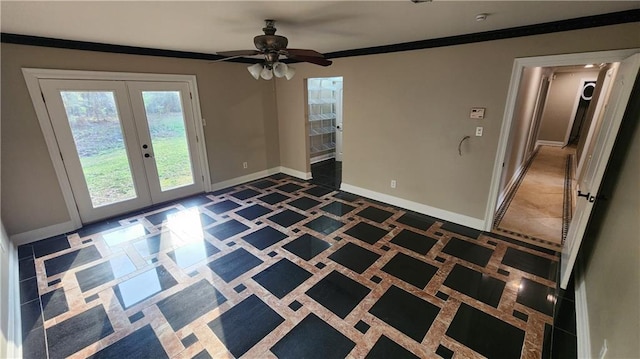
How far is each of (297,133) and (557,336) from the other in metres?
4.66

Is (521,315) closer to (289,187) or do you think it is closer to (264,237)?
(264,237)

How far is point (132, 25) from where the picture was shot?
2.57 m

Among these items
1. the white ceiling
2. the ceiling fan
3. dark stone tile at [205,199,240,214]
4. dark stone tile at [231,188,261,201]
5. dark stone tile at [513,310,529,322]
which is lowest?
dark stone tile at [513,310,529,322]

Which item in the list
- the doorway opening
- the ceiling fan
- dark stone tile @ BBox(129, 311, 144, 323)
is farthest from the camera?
the doorway opening

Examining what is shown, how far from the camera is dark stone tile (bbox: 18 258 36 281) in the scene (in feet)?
8.99

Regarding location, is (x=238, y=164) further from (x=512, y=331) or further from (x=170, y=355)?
(x=512, y=331)

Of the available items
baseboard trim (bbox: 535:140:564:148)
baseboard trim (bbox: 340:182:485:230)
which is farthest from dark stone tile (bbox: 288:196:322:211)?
baseboard trim (bbox: 535:140:564:148)

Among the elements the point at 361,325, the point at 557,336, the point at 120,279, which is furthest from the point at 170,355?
the point at 557,336

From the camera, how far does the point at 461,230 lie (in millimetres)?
3564

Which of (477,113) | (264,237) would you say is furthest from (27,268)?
(477,113)

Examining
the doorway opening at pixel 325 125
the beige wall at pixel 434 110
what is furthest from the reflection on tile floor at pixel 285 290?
the doorway opening at pixel 325 125

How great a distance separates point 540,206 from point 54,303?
620 centimetres

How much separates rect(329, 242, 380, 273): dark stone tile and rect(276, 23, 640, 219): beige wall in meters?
1.49

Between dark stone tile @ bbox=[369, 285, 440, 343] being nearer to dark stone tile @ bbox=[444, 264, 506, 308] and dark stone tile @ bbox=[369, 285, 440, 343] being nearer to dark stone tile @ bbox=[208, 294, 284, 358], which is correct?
dark stone tile @ bbox=[444, 264, 506, 308]
